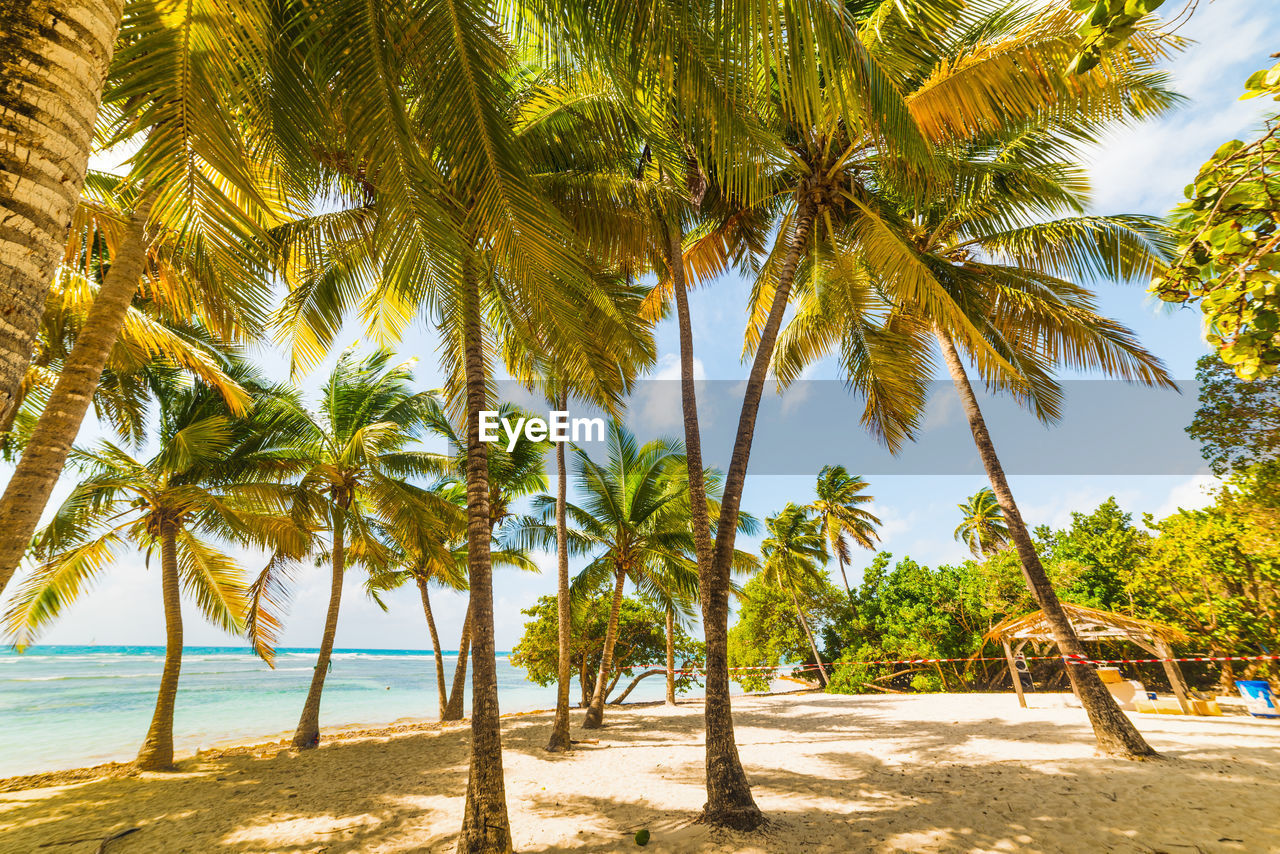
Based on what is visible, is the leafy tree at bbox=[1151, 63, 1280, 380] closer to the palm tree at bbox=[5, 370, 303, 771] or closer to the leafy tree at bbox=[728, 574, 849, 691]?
the palm tree at bbox=[5, 370, 303, 771]

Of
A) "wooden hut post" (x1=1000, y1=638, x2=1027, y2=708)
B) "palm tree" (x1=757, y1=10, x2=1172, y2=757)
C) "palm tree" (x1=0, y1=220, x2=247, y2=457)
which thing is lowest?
"wooden hut post" (x1=1000, y1=638, x2=1027, y2=708)

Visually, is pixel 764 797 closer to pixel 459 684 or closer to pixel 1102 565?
pixel 459 684

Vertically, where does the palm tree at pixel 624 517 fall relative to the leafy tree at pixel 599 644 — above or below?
above

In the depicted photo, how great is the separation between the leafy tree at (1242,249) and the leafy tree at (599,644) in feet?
50.5

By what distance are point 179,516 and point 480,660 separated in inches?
288

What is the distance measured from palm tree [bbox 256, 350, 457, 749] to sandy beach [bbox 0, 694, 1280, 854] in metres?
3.12

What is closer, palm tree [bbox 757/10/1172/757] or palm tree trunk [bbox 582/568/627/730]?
palm tree [bbox 757/10/1172/757]

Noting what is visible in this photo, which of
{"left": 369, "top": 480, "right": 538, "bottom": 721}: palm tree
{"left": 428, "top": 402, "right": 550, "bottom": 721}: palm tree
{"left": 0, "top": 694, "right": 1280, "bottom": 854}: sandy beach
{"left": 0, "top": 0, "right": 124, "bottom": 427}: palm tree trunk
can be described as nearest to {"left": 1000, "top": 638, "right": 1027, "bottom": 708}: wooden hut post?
{"left": 0, "top": 694, "right": 1280, "bottom": 854}: sandy beach

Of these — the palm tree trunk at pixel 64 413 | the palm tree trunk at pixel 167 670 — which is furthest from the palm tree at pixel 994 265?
the palm tree trunk at pixel 167 670

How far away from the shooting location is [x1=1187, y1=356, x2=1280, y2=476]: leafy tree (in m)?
9.07

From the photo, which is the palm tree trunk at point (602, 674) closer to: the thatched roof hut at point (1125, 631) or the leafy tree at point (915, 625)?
the thatched roof hut at point (1125, 631)

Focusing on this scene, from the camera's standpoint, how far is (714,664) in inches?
224

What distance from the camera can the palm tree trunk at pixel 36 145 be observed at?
1.29 meters

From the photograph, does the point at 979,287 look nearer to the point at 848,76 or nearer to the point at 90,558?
the point at 848,76
